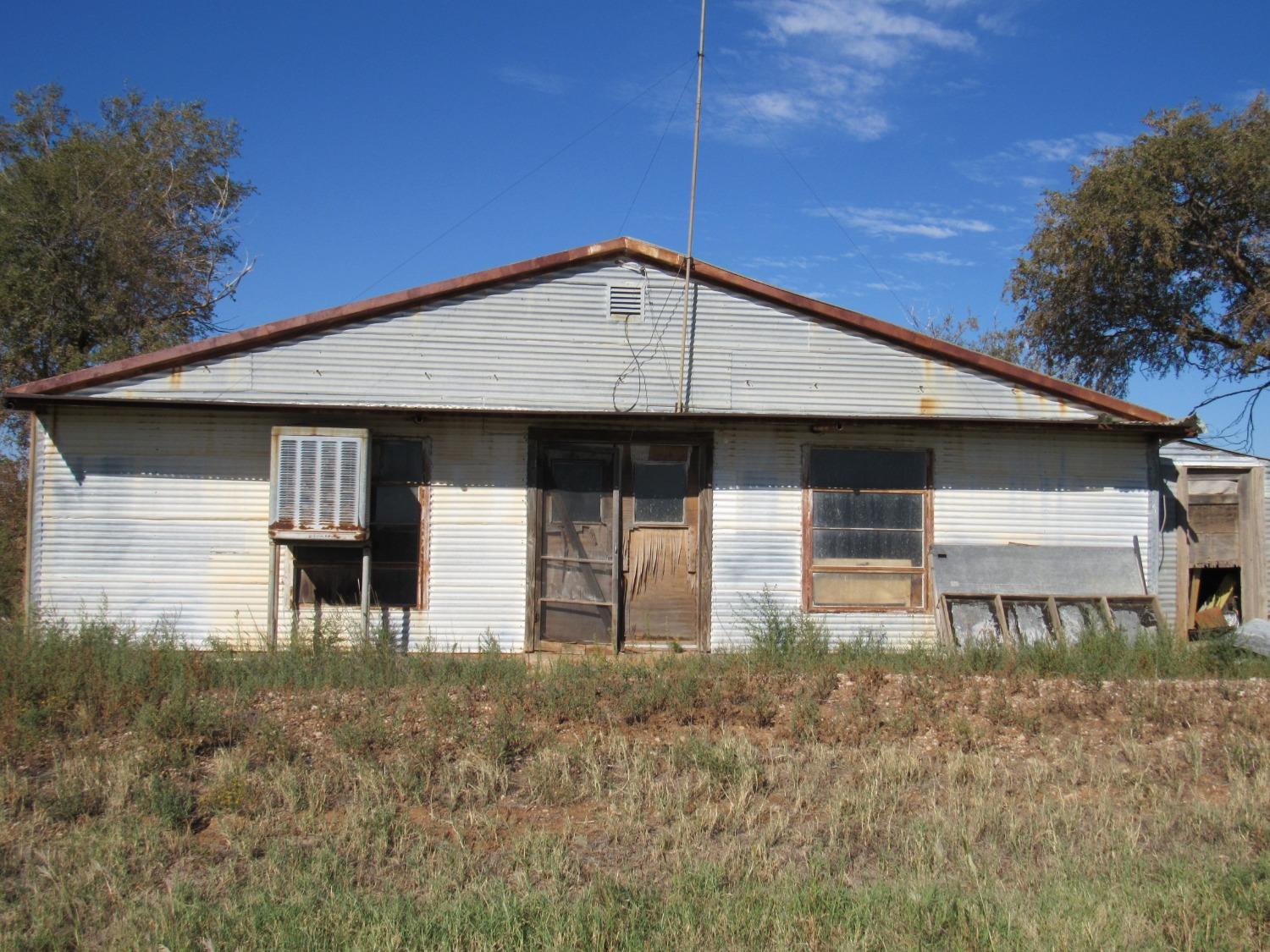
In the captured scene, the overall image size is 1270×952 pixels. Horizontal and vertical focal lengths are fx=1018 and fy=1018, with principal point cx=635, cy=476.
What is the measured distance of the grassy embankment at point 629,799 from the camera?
452cm

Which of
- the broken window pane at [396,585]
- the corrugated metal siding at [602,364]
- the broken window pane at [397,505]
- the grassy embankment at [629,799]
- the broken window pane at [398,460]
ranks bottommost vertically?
the grassy embankment at [629,799]

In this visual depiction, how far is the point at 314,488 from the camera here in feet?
30.9

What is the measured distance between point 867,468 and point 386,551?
4962 mm

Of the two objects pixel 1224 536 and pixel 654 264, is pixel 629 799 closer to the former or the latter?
pixel 654 264

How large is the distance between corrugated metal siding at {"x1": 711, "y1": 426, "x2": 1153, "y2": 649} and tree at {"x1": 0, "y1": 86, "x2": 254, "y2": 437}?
11.6 m

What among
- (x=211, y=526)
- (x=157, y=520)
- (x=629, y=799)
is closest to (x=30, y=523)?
(x=157, y=520)

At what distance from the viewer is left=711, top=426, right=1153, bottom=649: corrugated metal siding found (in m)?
10.3

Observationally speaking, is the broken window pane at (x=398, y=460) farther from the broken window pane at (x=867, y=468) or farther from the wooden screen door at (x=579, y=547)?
the broken window pane at (x=867, y=468)

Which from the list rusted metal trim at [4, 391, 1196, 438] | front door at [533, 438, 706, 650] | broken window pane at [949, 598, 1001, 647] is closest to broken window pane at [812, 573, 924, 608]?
broken window pane at [949, 598, 1001, 647]

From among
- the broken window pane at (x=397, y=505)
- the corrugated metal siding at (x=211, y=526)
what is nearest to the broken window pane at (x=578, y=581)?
the corrugated metal siding at (x=211, y=526)

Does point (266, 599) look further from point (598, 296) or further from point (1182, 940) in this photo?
point (1182, 940)

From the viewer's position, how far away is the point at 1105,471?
421 inches

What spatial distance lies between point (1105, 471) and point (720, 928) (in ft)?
26.3

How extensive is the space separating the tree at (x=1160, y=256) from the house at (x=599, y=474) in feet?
24.8
